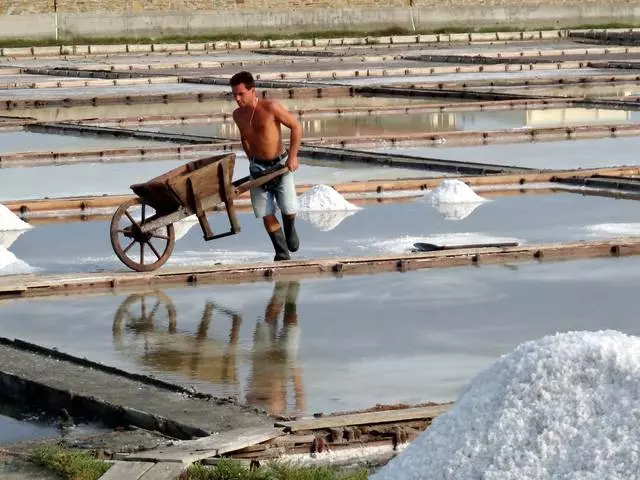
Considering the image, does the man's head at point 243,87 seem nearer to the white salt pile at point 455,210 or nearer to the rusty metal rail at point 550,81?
the white salt pile at point 455,210

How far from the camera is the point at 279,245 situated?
10.8 metres

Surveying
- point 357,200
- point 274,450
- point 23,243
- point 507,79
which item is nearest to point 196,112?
point 507,79

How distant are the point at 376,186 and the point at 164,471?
28.6 feet

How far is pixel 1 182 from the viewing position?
15.8m

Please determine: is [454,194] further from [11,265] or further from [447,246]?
[11,265]

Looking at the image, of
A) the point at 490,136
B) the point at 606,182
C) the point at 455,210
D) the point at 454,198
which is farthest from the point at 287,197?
the point at 490,136

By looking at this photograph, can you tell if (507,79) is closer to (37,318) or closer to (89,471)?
(37,318)

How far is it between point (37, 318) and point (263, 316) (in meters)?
1.17

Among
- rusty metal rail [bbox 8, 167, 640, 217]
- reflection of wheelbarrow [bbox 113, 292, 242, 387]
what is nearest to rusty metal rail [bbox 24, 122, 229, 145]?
rusty metal rail [bbox 8, 167, 640, 217]

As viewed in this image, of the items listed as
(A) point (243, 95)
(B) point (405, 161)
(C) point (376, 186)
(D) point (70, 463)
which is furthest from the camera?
(B) point (405, 161)

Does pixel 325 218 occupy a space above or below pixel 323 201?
below

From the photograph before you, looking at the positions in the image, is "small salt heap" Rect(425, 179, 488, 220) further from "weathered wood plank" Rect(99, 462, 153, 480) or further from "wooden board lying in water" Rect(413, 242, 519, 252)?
"weathered wood plank" Rect(99, 462, 153, 480)

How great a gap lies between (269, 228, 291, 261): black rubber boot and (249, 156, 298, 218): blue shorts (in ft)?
0.42

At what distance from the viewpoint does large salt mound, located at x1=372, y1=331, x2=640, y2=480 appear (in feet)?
16.1
